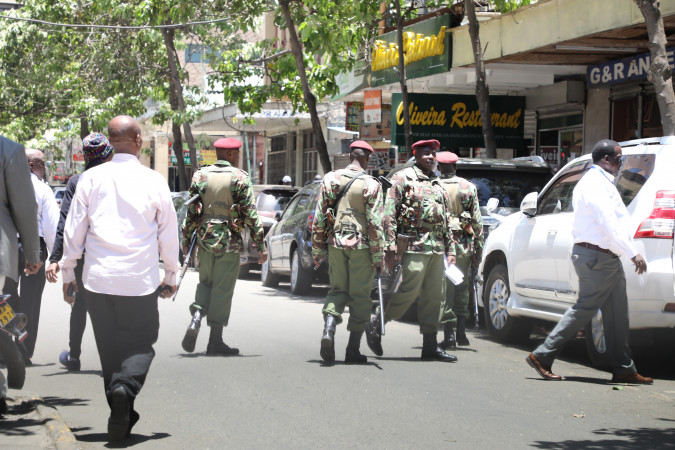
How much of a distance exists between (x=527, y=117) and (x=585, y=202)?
14.3 meters

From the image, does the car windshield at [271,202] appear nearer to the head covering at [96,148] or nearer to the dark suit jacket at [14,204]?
the head covering at [96,148]

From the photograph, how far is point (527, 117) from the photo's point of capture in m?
21.8

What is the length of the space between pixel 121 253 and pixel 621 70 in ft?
40.1

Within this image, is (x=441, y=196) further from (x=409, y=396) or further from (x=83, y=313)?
(x=83, y=313)

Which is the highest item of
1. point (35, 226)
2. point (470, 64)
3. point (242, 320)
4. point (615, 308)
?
point (470, 64)

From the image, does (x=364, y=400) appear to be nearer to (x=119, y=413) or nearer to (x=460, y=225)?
(x=119, y=413)

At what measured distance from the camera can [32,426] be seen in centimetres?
577

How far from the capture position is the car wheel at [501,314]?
10.2 m

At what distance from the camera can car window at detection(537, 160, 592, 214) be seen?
9492 mm

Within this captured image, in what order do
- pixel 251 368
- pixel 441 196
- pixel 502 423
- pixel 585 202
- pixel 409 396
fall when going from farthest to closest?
pixel 441 196
pixel 251 368
pixel 585 202
pixel 409 396
pixel 502 423

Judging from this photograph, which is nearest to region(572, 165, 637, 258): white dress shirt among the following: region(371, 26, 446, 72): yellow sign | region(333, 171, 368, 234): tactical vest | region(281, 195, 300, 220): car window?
region(333, 171, 368, 234): tactical vest

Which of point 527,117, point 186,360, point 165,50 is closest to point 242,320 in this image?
point 186,360

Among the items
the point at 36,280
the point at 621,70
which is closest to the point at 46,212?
the point at 36,280

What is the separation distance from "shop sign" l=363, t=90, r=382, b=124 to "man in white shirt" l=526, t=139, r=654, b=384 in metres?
12.8
